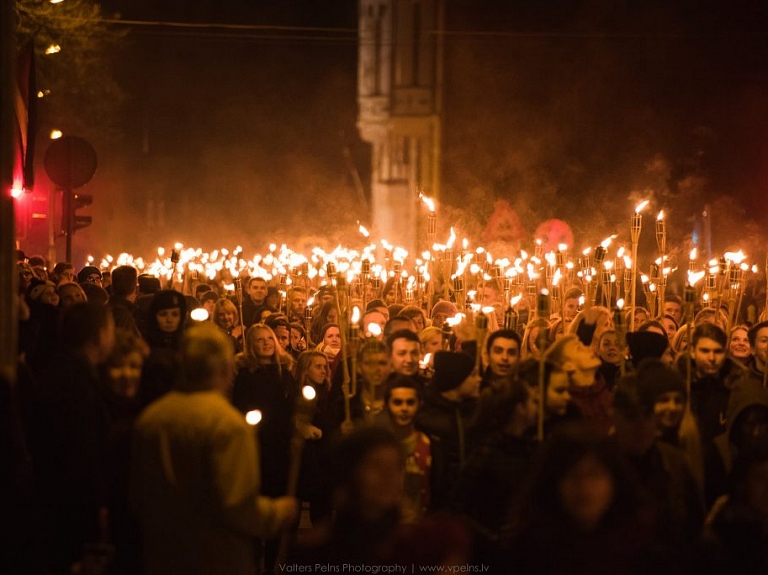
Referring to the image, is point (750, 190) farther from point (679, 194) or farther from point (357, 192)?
point (357, 192)

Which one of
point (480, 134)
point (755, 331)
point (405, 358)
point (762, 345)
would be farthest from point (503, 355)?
point (480, 134)

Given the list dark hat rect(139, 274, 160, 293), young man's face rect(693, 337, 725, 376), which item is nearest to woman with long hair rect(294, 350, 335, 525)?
young man's face rect(693, 337, 725, 376)

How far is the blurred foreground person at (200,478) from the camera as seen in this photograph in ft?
14.8

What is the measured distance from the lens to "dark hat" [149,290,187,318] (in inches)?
300

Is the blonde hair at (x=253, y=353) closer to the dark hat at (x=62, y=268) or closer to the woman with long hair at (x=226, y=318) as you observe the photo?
the woman with long hair at (x=226, y=318)

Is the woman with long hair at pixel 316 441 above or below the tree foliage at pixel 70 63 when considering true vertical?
below

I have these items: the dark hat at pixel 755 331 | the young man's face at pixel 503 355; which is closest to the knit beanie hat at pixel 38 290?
the young man's face at pixel 503 355

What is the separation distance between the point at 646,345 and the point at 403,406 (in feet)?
7.63

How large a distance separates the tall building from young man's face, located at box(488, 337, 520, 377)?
1620 inches

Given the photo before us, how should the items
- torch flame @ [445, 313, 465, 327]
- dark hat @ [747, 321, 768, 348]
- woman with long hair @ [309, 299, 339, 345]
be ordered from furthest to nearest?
1. woman with long hair @ [309, 299, 339, 345]
2. torch flame @ [445, 313, 465, 327]
3. dark hat @ [747, 321, 768, 348]

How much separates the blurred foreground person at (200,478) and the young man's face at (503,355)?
Answer: 2473mm

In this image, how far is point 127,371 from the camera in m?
5.64

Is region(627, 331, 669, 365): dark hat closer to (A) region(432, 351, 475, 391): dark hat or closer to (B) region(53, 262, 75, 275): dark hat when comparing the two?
(A) region(432, 351, 475, 391): dark hat

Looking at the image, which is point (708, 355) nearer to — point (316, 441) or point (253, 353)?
point (316, 441)
